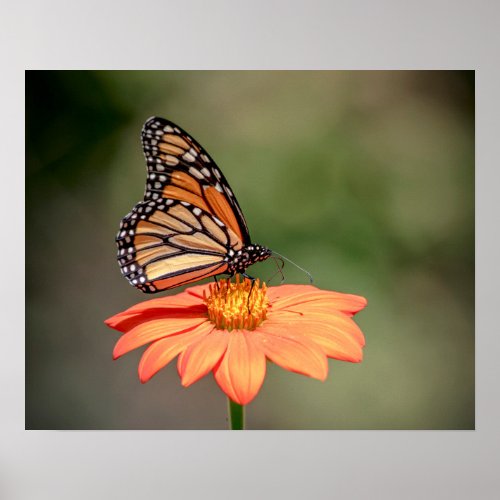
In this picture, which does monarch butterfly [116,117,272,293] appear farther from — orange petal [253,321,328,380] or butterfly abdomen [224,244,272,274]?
orange petal [253,321,328,380]

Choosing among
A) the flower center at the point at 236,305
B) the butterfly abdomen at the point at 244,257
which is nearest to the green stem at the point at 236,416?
the flower center at the point at 236,305

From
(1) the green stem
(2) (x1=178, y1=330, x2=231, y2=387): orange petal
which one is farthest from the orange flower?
(1) the green stem

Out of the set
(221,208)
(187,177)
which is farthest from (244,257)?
(187,177)

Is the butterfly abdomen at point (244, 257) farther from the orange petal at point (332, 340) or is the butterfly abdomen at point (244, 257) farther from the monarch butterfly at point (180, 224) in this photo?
the orange petal at point (332, 340)

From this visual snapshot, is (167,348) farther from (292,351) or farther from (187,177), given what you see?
(187,177)

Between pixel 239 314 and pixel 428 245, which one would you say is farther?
pixel 428 245

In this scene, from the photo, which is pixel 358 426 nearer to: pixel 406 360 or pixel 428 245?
pixel 406 360
